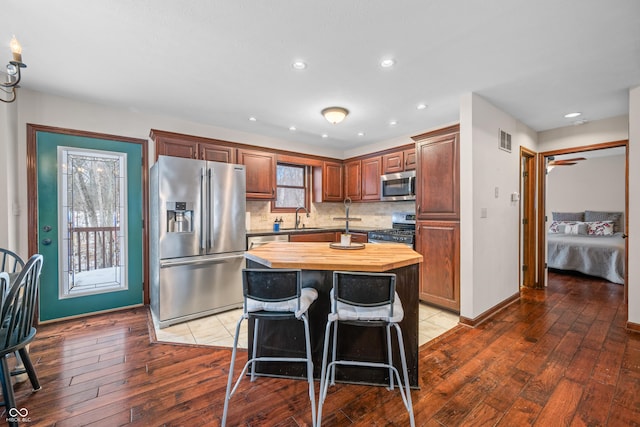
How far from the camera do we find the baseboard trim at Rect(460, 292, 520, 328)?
2965 millimetres

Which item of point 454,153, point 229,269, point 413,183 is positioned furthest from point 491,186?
point 229,269

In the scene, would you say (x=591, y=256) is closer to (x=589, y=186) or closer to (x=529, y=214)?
(x=529, y=214)

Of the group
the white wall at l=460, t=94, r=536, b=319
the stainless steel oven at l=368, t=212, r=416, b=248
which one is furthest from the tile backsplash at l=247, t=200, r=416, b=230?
the white wall at l=460, t=94, r=536, b=319

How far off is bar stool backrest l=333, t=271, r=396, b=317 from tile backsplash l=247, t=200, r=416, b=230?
316cm

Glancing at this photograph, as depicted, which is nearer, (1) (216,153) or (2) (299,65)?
(2) (299,65)

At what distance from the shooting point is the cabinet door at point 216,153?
3.75m

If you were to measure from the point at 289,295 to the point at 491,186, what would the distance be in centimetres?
280

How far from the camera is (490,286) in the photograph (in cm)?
324

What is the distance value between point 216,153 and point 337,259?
2.76 meters

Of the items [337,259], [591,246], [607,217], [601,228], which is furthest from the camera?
[607,217]

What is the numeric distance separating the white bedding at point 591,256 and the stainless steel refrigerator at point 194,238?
5657 millimetres

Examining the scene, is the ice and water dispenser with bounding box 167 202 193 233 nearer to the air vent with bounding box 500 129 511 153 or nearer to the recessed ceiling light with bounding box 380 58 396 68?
the recessed ceiling light with bounding box 380 58 396 68

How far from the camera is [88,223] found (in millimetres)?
3236

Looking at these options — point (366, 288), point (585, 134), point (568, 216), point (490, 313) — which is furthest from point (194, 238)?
point (568, 216)
